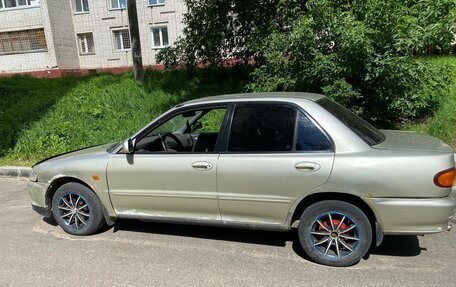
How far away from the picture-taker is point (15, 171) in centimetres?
679

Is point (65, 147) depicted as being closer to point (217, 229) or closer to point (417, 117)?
point (217, 229)

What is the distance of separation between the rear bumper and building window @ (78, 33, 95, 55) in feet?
75.0

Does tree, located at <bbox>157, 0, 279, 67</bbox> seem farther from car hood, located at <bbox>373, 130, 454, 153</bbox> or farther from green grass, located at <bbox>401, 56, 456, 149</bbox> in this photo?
car hood, located at <bbox>373, 130, 454, 153</bbox>

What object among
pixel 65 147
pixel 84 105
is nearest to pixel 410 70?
pixel 65 147

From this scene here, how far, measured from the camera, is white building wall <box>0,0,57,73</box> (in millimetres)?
20484

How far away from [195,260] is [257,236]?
31.3 inches

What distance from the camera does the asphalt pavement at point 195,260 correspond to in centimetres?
308

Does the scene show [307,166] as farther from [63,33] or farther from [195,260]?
[63,33]

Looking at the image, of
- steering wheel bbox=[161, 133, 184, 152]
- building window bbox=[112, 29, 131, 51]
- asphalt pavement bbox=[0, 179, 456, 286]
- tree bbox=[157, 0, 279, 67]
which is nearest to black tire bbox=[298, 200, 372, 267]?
asphalt pavement bbox=[0, 179, 456, 286]

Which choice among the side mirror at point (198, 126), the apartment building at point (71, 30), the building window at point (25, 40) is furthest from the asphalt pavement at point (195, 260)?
the building window at point (25, 40)

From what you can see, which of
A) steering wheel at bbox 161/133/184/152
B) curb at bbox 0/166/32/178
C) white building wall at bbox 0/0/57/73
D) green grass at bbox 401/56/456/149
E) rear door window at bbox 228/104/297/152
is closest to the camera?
rear door window at bbox 228/104/297/152

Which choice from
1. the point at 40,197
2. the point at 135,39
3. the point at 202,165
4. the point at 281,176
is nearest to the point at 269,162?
the point at 281,176

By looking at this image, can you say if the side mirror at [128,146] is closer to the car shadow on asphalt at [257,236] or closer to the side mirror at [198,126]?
the side mirror at [198,126]

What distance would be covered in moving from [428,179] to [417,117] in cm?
501
